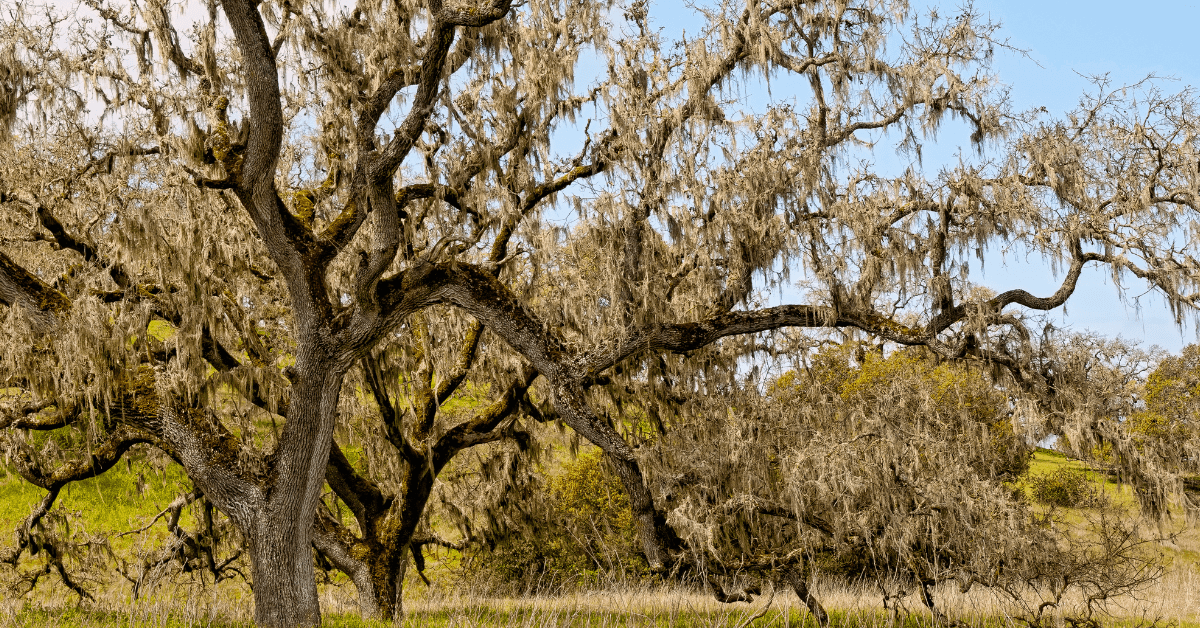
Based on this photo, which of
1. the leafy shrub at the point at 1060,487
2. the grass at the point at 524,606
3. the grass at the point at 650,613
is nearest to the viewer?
the grass at the point at 650,613

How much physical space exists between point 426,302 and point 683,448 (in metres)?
3.47

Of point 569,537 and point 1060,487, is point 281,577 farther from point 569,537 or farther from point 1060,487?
point 1060,487

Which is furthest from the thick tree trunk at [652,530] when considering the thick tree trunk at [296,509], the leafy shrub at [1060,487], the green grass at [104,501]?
the green grass at [104,501]

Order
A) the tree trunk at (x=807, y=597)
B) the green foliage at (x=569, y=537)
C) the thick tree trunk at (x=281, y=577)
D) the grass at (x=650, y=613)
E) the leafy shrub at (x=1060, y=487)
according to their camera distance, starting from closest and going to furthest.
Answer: the tree trunk at (x=807, y=597)
the grass at (x=650, y=613)
the thick tree trunk at (x=281, y=577)
the green foliage at (x=569, y=537)
the leafy shrub at (x=1060, y=487)

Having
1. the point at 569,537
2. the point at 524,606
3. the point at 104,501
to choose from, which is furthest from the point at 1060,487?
the point at 104,501

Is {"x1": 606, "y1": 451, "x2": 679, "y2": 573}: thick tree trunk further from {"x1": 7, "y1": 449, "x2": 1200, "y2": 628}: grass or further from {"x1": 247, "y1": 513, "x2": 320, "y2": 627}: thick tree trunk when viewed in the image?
{"x1": 247, "y1": 513, "x2": 320, "y2": 627}: thick tree trunk

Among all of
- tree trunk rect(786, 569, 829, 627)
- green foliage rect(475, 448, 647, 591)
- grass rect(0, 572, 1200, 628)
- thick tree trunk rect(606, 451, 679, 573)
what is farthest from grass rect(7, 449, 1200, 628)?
green foliage rect(475, 448, 647, 591)

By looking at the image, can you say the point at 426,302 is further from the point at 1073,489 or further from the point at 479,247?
the point at 1073,489

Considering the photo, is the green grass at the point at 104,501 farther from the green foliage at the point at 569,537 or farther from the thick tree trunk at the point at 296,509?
the thick tree trunk at the point at 296,509

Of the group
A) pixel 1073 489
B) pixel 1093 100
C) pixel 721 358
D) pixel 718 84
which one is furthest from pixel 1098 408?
pixel 1073 489

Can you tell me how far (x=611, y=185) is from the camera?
7.88 m

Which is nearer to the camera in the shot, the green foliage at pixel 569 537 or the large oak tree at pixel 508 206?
the large oak tree at pixel 508 206

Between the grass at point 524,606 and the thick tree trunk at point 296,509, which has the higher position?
the thick tree trunk at point 296,509

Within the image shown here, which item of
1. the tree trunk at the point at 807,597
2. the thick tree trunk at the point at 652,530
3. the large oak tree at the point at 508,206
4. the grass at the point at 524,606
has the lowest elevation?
the grass at the point at 524,606
